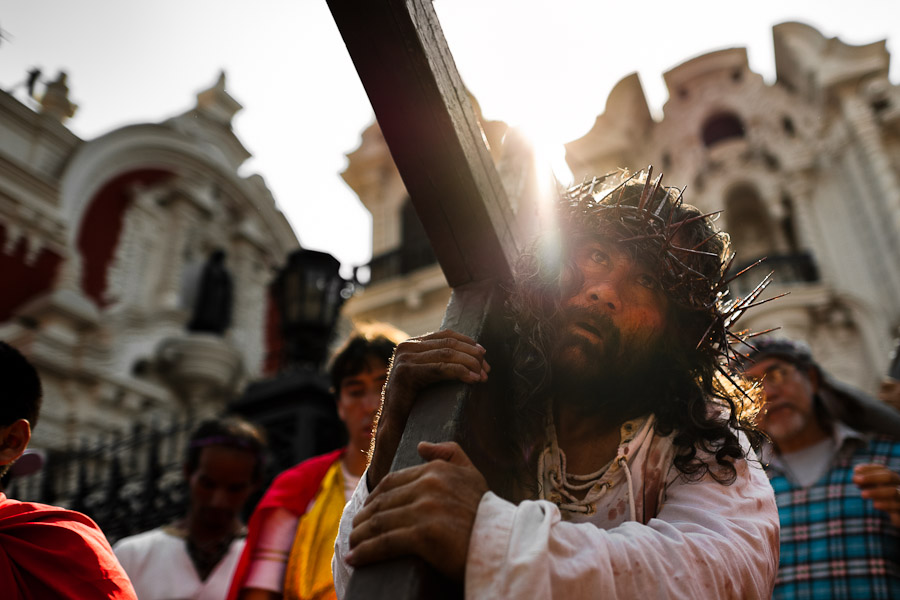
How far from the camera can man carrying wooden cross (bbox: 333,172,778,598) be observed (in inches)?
38.4

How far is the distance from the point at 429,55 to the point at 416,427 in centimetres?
72

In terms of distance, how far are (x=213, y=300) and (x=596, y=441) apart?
42.4 feet

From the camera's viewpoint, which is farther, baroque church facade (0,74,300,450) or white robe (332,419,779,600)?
baroque church facade (0,74,300,450)

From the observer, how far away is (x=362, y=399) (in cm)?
250

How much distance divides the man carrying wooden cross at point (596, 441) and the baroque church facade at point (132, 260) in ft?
33.6

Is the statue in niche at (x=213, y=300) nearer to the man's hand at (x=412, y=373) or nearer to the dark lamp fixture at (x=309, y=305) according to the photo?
the dark lamp fixture at (x=309, y=305)

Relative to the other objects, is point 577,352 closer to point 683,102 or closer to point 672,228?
point 672,228

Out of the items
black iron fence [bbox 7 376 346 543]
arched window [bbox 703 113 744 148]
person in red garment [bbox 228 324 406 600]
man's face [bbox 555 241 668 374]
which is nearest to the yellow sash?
person in red garment [bbox 228 324 406 600]

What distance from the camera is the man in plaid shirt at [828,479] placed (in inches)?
90.3

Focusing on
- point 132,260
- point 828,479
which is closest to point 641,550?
point 828,479

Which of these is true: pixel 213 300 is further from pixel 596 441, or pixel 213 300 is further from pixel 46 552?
pixel 596 441

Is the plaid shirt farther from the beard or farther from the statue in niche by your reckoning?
the statue in niche

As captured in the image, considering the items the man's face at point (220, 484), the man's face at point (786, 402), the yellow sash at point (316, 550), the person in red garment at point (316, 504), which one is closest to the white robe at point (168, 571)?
the man's face at point (220, 484)

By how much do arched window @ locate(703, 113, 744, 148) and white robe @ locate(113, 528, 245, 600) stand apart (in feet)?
44.1
